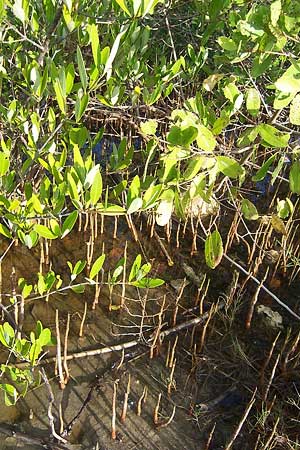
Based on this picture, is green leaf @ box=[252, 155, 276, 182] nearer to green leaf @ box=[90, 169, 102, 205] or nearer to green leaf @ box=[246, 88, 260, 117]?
green leaf @ box=[246, 88, 260, 117]

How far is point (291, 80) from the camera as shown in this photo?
97 centimetres

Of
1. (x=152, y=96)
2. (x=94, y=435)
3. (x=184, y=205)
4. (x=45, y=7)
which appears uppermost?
(x=45, y=7)

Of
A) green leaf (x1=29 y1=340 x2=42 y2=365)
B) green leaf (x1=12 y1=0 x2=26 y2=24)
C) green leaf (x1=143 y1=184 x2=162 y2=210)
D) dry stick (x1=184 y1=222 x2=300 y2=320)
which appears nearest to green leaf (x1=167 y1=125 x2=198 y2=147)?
green leaf (x1=143 y1=184 x2=162 y2=210)

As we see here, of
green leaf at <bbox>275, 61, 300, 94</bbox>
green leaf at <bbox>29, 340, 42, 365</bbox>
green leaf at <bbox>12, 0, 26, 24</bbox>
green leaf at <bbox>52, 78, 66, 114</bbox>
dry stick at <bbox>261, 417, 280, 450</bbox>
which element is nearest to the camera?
green leaf at <bbox>275, 61, 300, 94</bbox>

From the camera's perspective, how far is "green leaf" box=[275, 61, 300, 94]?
960 millimetres

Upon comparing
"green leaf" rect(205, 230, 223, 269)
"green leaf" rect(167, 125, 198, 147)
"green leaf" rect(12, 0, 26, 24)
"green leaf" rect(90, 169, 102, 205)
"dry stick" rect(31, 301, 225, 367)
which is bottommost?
"dry stick" rect(31, 301, 225, 367)

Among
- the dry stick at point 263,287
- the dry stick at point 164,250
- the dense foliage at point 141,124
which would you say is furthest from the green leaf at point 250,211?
the dry stick at point 164,250

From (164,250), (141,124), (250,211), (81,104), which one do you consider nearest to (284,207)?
(250,211)

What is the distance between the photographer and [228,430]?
1917 millimetres

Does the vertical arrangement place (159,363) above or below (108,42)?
below

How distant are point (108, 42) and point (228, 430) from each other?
149 centimetres

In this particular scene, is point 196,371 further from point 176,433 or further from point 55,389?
point 55,389

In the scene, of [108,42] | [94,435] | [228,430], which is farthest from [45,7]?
[228,430]

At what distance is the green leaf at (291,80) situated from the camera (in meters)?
0.96
